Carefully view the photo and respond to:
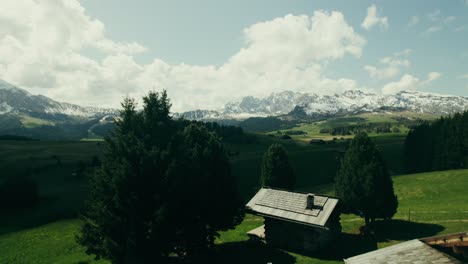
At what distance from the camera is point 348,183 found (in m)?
42.8

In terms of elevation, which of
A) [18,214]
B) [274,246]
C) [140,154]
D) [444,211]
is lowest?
[18,214]

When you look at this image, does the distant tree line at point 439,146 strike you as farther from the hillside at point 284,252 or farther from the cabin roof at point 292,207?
the cabin roof at point 292,207

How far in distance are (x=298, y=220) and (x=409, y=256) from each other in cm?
1653

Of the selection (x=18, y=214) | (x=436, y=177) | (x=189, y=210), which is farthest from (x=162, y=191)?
(x=436, y=177)

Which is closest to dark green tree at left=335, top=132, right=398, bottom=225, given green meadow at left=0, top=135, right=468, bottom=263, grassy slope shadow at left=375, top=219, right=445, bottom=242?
grassy slope shadow at left=375, top=219, right=445, bottom=242

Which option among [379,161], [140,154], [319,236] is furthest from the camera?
[379,161]

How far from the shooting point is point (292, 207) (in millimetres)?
38000

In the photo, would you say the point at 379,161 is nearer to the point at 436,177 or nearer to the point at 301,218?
the point at 301,218

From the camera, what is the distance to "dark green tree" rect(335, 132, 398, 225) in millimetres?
40719

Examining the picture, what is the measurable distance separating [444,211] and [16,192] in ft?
247

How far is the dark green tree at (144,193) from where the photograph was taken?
971 inches

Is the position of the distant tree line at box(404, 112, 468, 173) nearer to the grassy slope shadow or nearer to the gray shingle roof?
the grassy slope shadow

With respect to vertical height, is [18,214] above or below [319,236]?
below

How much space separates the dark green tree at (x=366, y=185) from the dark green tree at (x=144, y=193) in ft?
72.0
